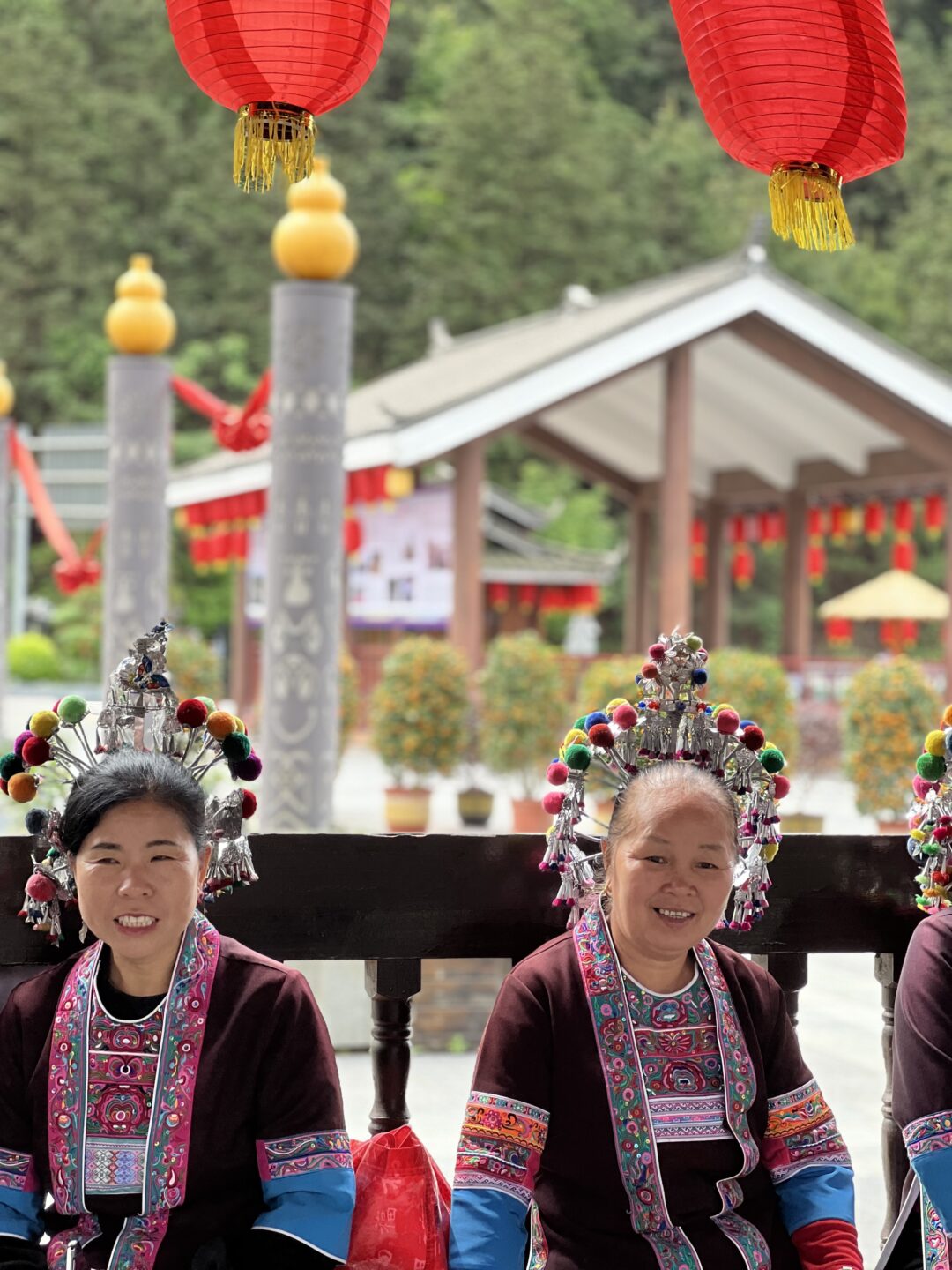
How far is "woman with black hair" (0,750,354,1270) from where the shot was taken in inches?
83.3

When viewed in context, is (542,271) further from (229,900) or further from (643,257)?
(229,900)

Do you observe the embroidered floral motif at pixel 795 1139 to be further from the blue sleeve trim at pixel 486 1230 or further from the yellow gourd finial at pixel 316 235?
the yellow gourd finial at pixel 316 235

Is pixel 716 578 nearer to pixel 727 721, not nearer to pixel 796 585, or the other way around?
pixel 796 585

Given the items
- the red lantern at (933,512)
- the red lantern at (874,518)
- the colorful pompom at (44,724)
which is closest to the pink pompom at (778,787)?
the colorful pompom at (44,724)

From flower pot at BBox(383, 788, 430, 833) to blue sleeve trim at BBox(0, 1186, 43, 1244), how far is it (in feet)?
29.1

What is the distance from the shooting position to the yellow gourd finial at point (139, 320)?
8492mm

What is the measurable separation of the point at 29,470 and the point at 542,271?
24318 mm

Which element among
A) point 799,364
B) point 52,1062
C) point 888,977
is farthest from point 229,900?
point 799,364

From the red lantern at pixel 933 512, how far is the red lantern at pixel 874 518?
686mm

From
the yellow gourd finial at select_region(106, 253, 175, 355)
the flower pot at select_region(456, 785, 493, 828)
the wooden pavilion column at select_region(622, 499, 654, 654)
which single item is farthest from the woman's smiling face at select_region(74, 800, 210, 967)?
the wooden pavilion column at select_region(622, 499, 654, 654)

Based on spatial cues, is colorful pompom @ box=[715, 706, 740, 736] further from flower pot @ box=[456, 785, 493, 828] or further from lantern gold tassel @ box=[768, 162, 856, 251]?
flower pot @ box=[456, 785, 493, 828]

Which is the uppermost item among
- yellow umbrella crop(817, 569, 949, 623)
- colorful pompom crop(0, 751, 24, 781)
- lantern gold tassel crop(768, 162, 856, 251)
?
yellow umbrella crop(817, 569, 949, 623)

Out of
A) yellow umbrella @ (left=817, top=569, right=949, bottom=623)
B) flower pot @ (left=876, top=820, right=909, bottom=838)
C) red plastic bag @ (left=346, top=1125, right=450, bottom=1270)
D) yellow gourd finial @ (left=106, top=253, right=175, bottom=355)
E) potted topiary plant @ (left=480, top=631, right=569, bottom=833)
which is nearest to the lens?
red plastic bag @ (left=346, top=1125, right=450, bottom=1270)

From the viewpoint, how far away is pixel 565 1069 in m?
2.23
